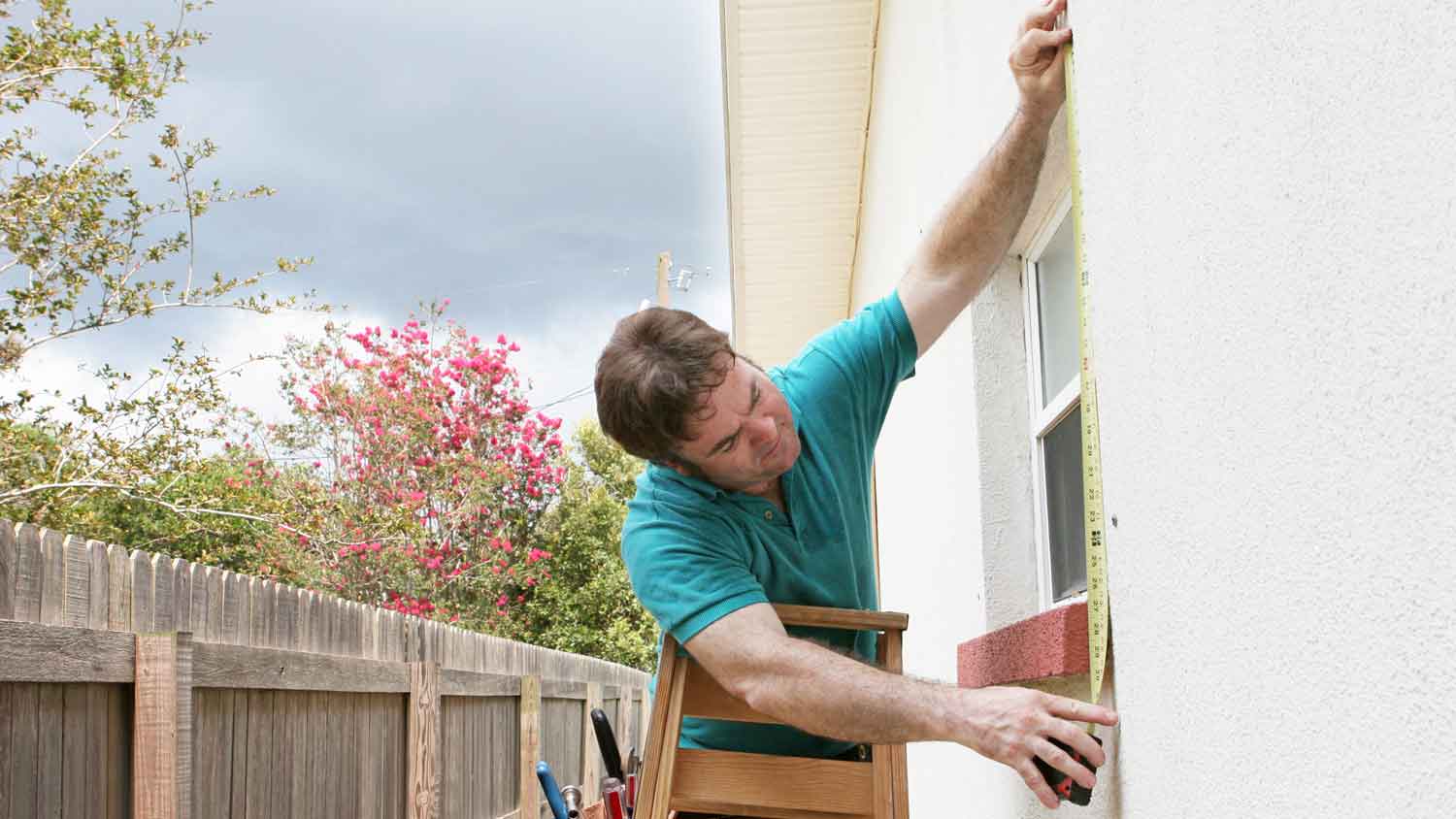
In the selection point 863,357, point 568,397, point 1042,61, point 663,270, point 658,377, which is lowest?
point 658,377

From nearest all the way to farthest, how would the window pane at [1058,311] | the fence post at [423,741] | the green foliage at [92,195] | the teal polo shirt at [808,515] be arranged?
1. the teal polo shirt at [808,515]
2. the window pane at [1058,311]
3. the fence post at [423,741]
4. the green foliage at [92,195]

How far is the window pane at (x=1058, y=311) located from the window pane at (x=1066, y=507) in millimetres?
118

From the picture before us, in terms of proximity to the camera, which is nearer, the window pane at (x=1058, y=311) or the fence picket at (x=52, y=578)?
the window pane at (x=1058, y=311)

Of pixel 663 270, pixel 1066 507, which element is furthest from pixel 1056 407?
pixel 663 270

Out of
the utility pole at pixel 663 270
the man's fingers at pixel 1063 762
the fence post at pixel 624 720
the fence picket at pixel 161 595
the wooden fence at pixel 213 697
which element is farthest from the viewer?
the utility pole at pixel 663 270

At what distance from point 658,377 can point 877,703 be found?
0.83 m

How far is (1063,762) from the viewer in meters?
1.83

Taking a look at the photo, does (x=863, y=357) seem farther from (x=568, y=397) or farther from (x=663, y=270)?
(x=663, y=270)

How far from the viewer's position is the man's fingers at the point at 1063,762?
5.98ft

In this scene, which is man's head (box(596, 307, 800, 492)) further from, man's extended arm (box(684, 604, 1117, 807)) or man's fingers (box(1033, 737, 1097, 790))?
man's fingers (box(1033, 737, 1097, 790))

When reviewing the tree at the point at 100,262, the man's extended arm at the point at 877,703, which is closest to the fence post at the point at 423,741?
the tree at the point at 100,262

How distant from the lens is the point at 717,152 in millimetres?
7742

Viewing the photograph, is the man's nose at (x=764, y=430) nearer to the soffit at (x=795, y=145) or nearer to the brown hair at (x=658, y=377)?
the brown hair at (x=658, y=377)

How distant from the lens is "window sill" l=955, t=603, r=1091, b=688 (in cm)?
212
